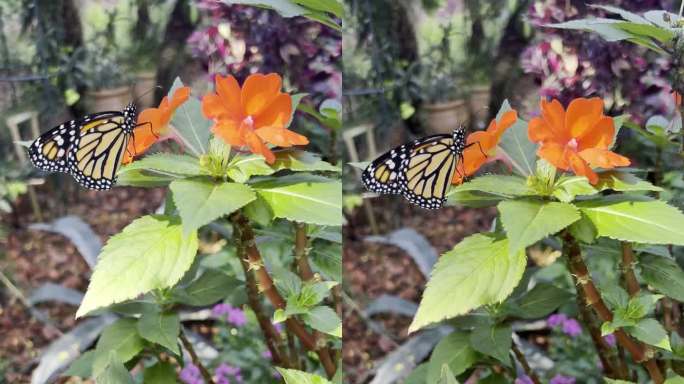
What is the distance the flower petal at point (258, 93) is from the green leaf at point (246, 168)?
102 millimetres

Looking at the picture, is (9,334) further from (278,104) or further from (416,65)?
(416,65)

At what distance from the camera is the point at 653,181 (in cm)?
214

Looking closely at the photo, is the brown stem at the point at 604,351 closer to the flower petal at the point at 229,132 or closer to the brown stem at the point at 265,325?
the brown stem at the point at 265,325

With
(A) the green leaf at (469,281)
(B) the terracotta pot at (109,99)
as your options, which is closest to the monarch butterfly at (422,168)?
(A) the green leaf at (469,281)

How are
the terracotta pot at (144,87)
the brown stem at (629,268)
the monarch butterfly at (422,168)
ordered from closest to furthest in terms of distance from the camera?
the brown stem at (629,268) < the monarch butterfly at (422,168) < the terracotta pot at (144,87)

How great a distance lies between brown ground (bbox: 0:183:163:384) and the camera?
228 centimetres

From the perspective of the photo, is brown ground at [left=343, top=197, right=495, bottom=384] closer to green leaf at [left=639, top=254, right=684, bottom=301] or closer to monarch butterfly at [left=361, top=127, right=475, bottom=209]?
monarch butterfly at [left=361, top=127, right=475, bottom=209]

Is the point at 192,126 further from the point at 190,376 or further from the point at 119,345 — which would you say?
the point at 190,376

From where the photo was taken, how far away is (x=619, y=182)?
1.58 m

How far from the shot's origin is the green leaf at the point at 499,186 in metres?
1.57

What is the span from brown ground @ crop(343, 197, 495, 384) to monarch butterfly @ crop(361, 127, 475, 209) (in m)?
0.21

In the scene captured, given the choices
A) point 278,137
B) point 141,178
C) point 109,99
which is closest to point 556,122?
point 278,137

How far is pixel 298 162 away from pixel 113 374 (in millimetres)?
637

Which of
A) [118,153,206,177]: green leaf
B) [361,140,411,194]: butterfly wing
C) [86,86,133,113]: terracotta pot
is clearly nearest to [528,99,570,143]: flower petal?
[361,140,411,194]: butterfly wing
